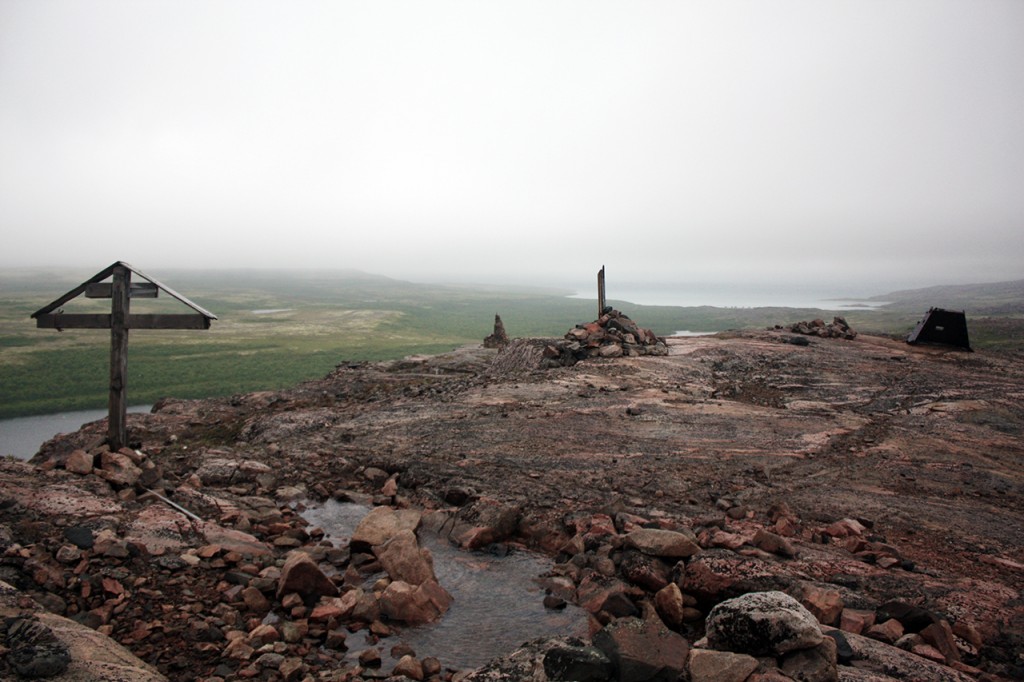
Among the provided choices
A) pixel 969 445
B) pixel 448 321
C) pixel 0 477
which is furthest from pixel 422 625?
pixel 448 321

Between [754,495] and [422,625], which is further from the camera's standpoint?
[754,495]

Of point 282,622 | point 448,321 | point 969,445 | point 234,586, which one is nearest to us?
point 282,622

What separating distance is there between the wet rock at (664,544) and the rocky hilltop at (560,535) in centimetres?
4

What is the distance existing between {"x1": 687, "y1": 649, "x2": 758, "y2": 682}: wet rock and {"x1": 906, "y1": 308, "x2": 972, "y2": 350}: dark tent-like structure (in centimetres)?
3037

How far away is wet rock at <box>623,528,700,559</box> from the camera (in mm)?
7469

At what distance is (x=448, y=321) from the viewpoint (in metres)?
122

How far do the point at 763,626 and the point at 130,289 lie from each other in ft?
42.7

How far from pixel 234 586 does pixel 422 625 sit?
259 centimetres

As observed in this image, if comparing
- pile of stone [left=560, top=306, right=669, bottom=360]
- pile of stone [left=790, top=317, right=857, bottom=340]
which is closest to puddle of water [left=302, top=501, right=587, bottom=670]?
pile of stone [left=560, top=306, right=669, bottom=360]

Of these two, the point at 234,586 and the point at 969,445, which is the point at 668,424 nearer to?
the point at 969,445

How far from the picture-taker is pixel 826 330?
29.2 meters

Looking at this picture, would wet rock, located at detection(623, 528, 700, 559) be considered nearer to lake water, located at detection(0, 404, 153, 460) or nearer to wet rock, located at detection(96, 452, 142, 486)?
wet rock, located at detection(96, 452, 142, 486)

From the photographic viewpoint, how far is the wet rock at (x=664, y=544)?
7.47m

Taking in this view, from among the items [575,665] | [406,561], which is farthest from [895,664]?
[406,561]
